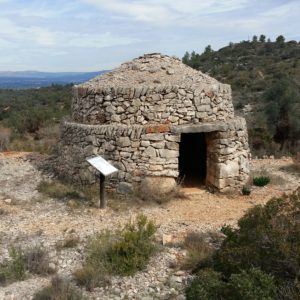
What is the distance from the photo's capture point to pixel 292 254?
14.3 feet

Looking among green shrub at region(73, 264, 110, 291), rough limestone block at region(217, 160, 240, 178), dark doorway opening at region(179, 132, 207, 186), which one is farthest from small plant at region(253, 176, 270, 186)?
green shrub at region(73, 264, 110, 291)

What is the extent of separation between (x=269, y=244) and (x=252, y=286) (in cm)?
71

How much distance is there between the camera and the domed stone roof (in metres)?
8.74

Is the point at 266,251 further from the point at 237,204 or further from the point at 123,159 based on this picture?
the point at 123,159

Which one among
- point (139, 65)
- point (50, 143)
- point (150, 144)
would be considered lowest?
point (50, 143)

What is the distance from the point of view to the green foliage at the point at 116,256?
5.05 m

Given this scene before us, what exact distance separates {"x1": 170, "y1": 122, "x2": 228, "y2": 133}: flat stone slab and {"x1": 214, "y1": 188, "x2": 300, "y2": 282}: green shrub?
335cm

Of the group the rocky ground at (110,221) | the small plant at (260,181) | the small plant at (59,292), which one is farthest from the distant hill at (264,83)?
the small plant at (59,292)

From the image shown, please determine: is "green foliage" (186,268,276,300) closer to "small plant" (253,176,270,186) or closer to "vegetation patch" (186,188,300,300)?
"vegetation patch" (186,188,300,300)

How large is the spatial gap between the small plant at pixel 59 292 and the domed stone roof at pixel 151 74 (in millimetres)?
4736

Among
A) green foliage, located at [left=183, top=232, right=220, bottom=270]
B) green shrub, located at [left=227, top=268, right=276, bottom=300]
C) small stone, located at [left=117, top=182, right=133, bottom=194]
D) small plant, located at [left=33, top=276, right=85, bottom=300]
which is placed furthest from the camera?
small stone, located at [left=117, top=182, right=133, bottom=194]

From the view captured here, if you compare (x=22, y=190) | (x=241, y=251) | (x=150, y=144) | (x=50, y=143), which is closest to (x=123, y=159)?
(x=150, y=144)

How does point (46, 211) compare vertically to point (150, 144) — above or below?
below

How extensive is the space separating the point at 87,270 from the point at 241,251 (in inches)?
69.5
